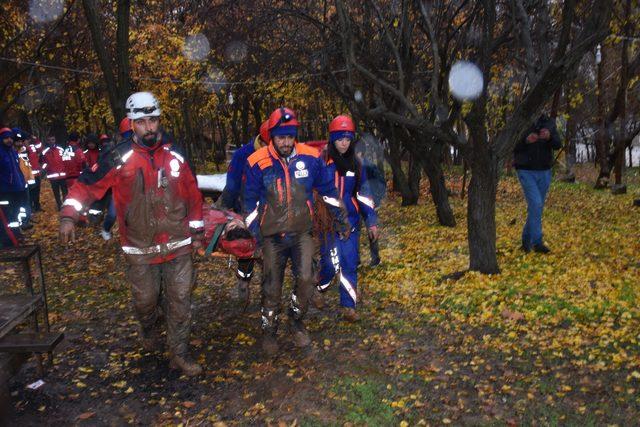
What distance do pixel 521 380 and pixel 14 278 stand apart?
336 inches

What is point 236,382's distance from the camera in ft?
17.4

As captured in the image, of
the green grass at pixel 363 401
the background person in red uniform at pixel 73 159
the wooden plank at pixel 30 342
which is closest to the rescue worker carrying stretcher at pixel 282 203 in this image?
the green grass at pixel 363 401

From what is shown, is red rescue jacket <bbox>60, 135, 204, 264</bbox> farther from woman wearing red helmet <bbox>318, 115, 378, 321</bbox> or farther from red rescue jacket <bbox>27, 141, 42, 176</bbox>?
red rescue jacket <bbox>27, 141, 42, 176</bbox>

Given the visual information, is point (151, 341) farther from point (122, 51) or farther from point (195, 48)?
point (195, 48)

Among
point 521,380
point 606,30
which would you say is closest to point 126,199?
point 521,380

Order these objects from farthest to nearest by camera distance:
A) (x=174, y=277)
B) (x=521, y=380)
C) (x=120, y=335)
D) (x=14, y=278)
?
(x=14, y=278)
(x=120, y=335)
(x=174, y=277)
(x=521, y=380)

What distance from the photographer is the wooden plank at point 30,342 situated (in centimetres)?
445

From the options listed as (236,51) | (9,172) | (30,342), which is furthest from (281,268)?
(236,51)

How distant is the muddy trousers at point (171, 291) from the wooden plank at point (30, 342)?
0.86 metres

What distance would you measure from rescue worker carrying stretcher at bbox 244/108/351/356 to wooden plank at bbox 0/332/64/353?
6.38 feet

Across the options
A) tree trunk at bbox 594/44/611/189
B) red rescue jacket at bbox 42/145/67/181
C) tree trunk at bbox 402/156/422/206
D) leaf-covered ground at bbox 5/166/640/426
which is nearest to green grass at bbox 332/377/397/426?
leaf-covered ground at bbox 5/166/640/426

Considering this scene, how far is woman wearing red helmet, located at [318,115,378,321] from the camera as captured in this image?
6.64 m

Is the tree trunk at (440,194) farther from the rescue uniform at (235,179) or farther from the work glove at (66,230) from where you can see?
the work glove at (66,230)

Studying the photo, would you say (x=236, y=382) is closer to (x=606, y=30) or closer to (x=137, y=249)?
(x=137, y=249)
